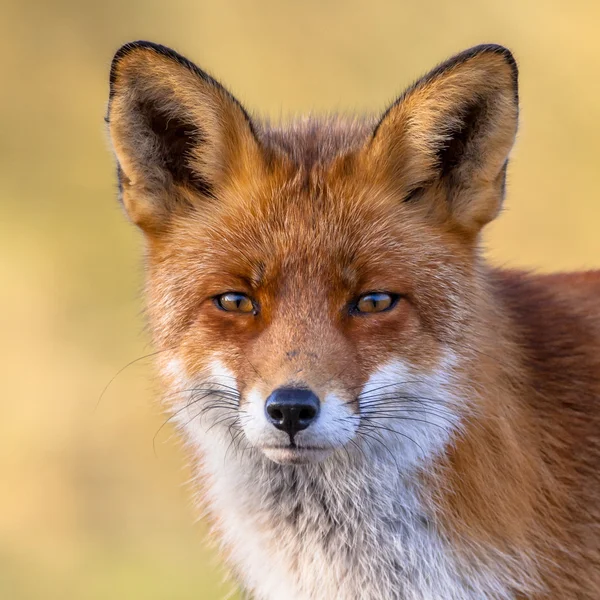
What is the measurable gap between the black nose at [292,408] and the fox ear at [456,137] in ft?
3.33

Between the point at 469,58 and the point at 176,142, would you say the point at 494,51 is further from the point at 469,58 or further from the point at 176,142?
the point at 176,142

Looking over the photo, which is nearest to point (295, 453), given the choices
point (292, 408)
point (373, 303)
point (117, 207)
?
point (292, 408)

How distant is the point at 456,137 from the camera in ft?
12.2

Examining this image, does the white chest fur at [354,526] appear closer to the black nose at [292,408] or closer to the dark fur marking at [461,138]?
the black nose at [292,408]

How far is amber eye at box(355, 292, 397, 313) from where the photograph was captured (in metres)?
3.46

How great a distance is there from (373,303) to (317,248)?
281 millimetres

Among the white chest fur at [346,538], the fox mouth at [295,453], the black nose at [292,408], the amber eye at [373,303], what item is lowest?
the white chest fur at [346,538]

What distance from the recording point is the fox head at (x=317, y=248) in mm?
3369

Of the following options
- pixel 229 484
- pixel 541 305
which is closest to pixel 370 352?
pixel 229 484

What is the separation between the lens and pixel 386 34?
37.8 feet

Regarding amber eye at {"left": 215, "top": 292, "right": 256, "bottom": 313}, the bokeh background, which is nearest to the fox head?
amber eye at {"left": 215, "top": 292, "right": 256, "bottom": 313}

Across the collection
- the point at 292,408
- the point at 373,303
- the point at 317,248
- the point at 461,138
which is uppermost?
the point at 461,138

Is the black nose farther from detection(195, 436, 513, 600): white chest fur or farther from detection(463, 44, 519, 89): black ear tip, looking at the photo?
detection(463, 44, 519, 89): black ear tip

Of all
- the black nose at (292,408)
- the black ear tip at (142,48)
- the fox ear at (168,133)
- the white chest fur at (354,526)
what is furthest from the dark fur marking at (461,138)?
the black nose at (292,408)
